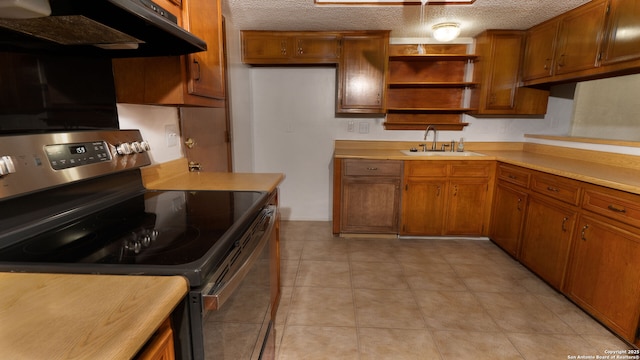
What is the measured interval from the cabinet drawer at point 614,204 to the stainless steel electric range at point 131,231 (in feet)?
6.02

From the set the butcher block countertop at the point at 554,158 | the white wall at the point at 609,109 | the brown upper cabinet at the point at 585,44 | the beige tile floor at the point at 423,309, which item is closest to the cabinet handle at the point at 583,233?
the butcher block countertop at the point at 554,158

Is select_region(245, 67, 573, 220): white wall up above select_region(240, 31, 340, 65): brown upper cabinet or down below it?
below

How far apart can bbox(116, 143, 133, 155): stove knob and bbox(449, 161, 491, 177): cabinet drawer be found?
265 cm

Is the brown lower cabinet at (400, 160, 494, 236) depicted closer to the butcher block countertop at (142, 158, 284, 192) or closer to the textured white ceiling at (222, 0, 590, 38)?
the textured white ceiling at (222, 0, 590, 38)

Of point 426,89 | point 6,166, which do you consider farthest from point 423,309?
point 426,89

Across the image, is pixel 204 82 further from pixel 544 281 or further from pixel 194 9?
pixel 544 281

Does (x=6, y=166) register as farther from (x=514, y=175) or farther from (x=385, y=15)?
(x=514, y=175)

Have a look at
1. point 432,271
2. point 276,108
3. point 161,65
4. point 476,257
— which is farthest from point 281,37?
point 476,257

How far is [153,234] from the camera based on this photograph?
0.89 m

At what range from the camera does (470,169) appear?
296 cm

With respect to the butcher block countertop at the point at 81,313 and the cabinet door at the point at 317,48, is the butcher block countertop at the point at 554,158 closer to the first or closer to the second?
the cabinet door at the point at 317,48

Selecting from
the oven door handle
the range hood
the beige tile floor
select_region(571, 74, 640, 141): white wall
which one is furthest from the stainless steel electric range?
select_region(571, 74, 640, 141): white wall

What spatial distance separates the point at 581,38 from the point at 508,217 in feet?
4.93

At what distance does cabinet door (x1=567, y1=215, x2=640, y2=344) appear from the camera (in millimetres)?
1601
